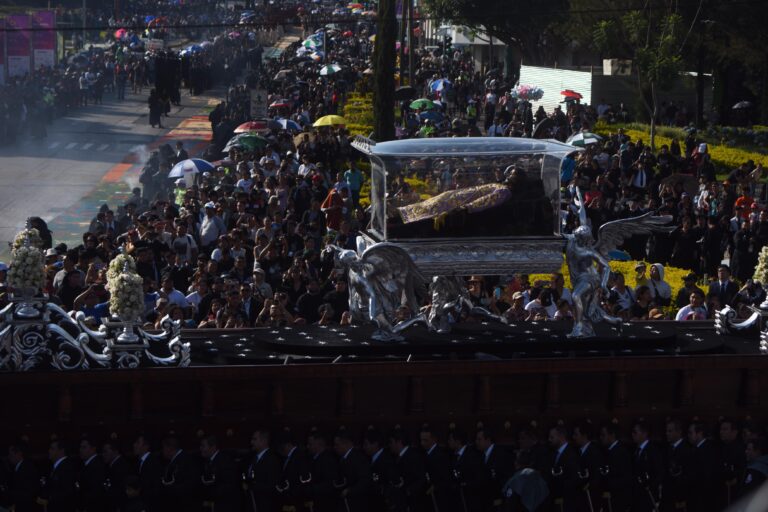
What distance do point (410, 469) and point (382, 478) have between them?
0.90 feet

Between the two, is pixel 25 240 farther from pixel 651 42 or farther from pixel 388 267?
pixel 651 42

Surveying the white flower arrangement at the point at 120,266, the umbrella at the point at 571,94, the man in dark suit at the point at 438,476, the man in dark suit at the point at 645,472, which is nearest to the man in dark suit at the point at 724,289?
the man in dark suit at the point at 645,472

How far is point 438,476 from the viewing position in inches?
580

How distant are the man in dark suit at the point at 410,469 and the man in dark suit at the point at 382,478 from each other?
0.05 m

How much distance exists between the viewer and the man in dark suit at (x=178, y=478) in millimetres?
14266

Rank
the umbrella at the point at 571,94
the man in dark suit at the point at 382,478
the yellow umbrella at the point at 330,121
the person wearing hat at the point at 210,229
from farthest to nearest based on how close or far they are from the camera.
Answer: the umbrella at the point at 571,94, the yellow umbrella at the point at 330,121, the person wearing hat at the point at 210,229, the man in dark suit at the point at 382,478

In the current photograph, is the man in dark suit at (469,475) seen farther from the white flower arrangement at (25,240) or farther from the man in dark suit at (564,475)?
the white flower arrangement at (25,240)

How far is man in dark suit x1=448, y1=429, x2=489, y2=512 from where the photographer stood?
48.2 feet

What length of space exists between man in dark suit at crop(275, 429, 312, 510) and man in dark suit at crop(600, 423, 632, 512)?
2820 millimetres

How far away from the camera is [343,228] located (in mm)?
22844

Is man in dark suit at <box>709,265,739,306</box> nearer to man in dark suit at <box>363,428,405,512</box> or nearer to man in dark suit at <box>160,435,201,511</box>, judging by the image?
man in dark suit at <box>363,428,405,512</box>

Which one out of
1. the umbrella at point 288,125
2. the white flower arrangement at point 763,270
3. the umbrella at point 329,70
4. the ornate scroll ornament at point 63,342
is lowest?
the umbrella at point 329,70

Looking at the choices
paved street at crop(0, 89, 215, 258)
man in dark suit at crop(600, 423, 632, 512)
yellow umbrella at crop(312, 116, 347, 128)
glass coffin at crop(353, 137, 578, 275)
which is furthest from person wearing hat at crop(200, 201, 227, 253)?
yellow umbrella at crop(312, 116, 347, 128)

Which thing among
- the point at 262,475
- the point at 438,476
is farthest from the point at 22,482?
the point at 438,476
